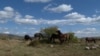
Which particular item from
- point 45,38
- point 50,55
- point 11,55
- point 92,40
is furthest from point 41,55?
point 92,40

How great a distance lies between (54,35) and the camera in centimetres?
3934

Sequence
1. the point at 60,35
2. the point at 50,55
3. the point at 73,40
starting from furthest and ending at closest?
the point at 73,40
the point at 60,35
the point at 50,55

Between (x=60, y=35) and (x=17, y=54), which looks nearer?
(x=17, y=54)

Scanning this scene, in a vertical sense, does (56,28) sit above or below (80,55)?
above

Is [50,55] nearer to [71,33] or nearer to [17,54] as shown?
[17,54]

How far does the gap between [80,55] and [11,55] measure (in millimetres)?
6780

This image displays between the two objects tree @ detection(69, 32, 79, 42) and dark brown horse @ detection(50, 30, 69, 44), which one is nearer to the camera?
dark brown horse @ detection(50, 30, 69, 44)

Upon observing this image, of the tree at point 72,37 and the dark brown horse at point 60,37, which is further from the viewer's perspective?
the tree at point 72,37

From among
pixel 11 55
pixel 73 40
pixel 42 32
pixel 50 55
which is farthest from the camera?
pixel 42 32

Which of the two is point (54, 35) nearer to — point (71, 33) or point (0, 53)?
point (71, 33)

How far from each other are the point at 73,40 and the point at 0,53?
21.1 m

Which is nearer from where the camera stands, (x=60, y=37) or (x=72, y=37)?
(x=60, y=37)

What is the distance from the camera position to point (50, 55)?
75.5 feet

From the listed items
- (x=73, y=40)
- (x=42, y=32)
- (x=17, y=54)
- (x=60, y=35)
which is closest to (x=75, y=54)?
(x=17, y=54)
